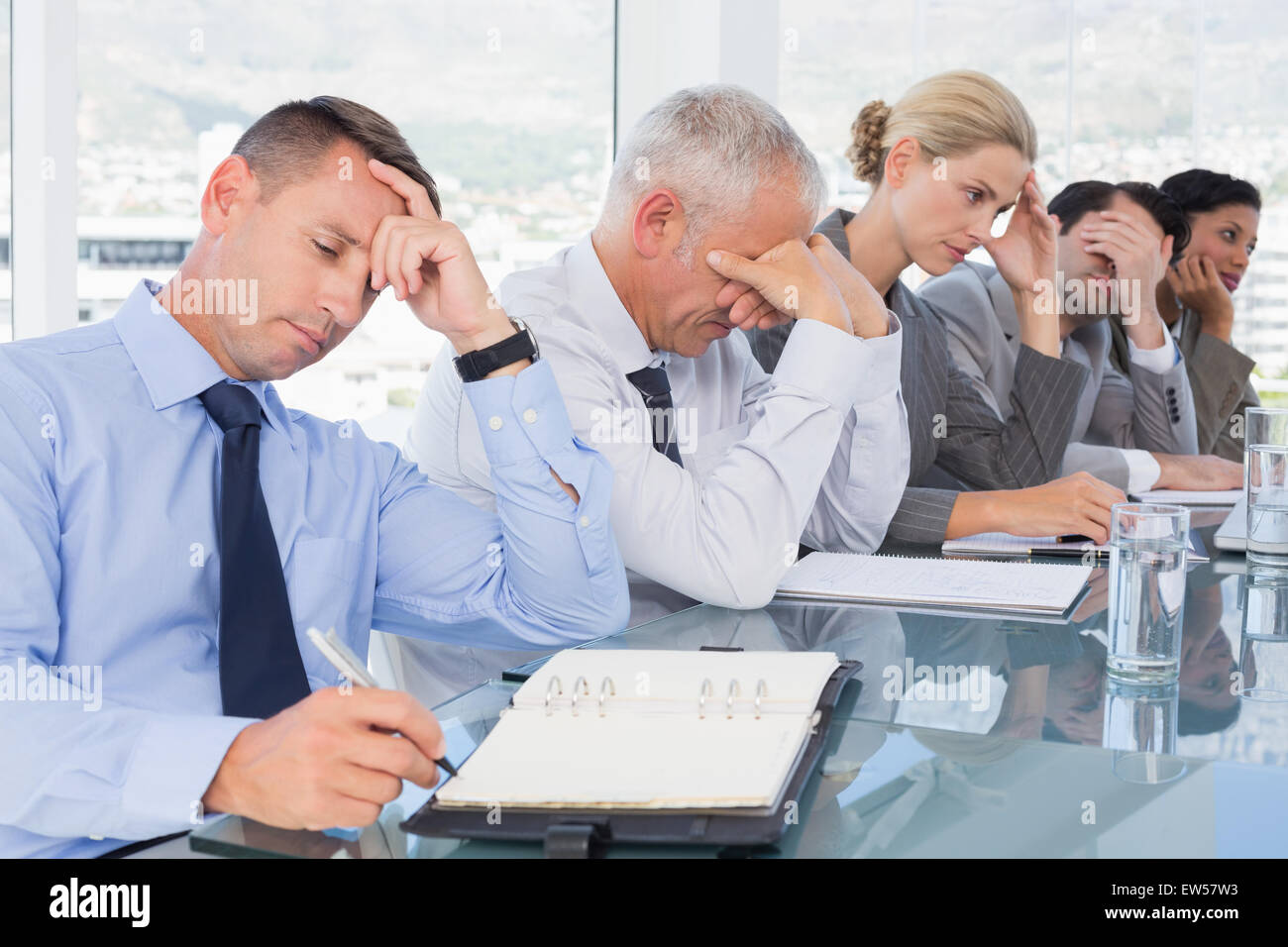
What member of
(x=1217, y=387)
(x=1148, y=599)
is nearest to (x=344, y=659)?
(x=1148, y=599)

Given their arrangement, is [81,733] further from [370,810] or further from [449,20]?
[449,20]

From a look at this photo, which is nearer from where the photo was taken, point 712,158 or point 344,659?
point 344,659

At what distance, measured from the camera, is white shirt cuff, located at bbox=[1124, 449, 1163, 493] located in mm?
2297

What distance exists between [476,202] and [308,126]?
1.82m

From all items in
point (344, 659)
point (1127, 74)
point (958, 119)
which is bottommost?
point (344, 659)

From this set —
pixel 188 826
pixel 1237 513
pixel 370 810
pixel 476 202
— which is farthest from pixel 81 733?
pixel 476 202

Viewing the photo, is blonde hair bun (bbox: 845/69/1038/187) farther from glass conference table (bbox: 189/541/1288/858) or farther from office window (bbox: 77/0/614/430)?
glass conference table (bbox: 189/541/1288/858)

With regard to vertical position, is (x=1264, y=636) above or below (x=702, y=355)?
below

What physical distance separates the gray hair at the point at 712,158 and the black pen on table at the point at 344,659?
3.12 feet

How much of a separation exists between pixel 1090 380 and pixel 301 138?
206 centimetres

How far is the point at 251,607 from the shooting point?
1.13 metres

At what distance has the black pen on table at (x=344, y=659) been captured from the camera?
0.74m

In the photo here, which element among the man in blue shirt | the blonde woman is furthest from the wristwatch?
the blonde woman

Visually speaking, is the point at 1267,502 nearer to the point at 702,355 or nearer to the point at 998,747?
the point at 702,355
